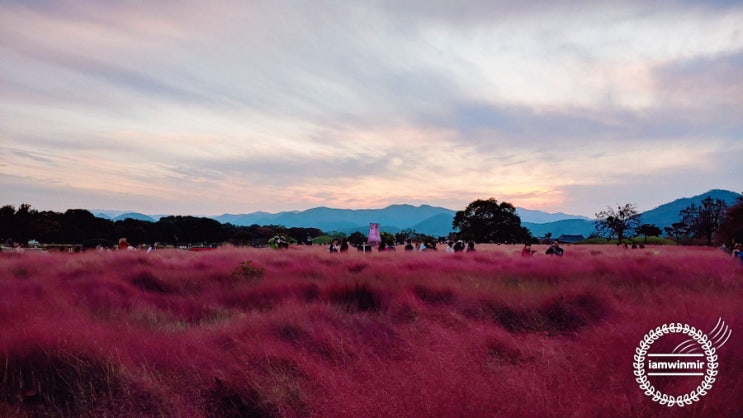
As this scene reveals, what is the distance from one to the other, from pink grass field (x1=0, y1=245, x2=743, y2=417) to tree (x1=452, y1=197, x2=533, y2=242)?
227 feet

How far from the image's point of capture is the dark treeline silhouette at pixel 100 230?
6139 centimetres

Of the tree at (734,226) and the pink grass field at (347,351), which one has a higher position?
the tree at (734,226)

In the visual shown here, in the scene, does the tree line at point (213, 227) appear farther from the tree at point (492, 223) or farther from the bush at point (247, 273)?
the bush at point (247, 273)

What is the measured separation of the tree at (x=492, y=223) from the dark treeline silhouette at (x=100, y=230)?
31514 millimetres

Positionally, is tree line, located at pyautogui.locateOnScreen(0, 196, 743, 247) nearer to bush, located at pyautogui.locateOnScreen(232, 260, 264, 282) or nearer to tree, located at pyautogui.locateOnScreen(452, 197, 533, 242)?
tree, located at pyautogui.locateOnScreen(452, 197, 533, 242)

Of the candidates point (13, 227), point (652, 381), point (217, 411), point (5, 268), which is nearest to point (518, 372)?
point (652, 381)

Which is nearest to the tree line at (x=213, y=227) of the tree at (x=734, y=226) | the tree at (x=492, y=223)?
the tree at (x=492, y=223)

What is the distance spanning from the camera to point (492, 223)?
79.3 metres

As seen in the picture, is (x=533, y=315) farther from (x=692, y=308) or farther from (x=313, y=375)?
(x=313, y=375)

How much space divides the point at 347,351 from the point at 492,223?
76.9m

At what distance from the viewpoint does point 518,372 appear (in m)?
5.17

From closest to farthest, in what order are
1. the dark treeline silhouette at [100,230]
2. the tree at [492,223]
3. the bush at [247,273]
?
the bush at [247,273]
the dark treeline silhouette at [100,230]
the tree at [492,223]

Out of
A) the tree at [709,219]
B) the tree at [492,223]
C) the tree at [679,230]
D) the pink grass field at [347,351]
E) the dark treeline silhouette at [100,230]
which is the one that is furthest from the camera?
the tree at [679,230]

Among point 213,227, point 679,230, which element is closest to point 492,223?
point 679,230
